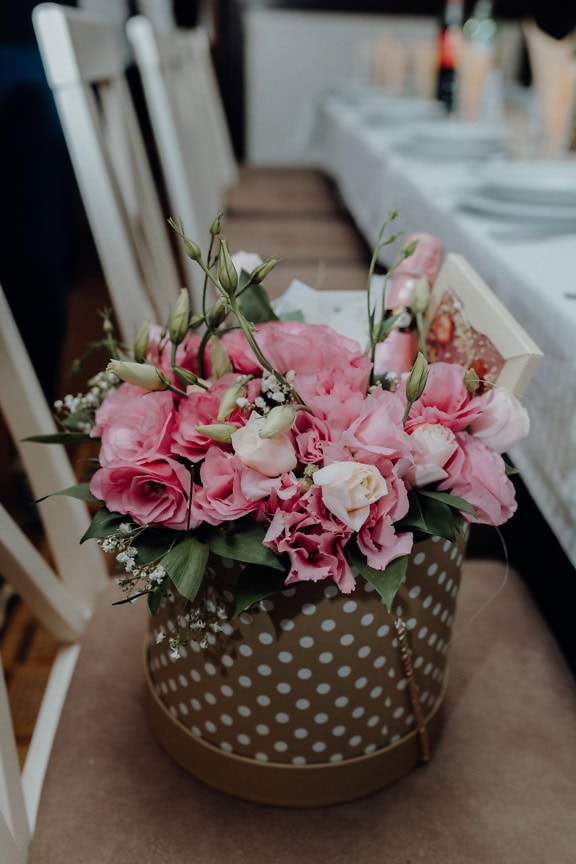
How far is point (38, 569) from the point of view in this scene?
24.8 inches

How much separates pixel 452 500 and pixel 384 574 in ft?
0.19

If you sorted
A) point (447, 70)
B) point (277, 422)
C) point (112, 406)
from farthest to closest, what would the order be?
point (447, 70) → point (112, 406) → point (277, 422)

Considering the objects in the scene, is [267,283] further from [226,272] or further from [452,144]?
[452,144]

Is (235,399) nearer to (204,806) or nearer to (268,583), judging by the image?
(268,583)

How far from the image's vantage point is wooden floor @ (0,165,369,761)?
4.02 feet

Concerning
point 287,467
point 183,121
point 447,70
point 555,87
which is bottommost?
point 447,70

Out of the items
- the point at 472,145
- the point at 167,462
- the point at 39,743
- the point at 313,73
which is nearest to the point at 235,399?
the point at 167,462

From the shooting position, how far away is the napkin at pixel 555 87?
1.25 metres

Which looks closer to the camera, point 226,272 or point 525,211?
point 226,272

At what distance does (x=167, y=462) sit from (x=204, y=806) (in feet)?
0.83

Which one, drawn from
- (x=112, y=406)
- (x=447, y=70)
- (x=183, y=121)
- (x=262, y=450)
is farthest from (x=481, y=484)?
(x=447, y=70)

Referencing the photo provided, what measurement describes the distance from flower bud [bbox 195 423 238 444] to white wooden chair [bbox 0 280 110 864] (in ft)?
0.75

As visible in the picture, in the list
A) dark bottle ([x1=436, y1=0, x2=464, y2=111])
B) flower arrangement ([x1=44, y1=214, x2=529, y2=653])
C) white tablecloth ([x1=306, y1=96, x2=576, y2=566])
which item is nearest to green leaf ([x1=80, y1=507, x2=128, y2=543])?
flower arrangement ([x1=44, y1=214, x2=529, y2=653])

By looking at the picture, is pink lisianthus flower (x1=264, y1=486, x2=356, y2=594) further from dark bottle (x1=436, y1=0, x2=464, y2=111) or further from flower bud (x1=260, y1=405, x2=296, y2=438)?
dark bottle (x1=436, y1=0, x2=464, y2=111)
